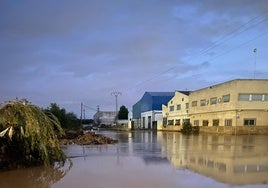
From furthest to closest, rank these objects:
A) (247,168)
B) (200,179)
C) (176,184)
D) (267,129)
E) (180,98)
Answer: (180,98)
(267,129)
(247,168)
(200,179)
(176,184)

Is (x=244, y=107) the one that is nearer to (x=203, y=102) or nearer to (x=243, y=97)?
(x=243, y=97)

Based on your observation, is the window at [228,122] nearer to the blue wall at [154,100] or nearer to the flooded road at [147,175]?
the flooded road at [147,175]

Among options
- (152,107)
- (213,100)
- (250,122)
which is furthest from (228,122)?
(152,107)

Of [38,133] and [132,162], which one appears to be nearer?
[38,133]

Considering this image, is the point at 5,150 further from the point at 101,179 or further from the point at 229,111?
the point at 229,111

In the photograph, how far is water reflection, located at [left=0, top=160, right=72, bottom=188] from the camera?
9.98m

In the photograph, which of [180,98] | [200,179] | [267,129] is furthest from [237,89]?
[200,179]

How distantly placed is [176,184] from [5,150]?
6.32m

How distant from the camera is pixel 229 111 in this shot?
46.4 meters

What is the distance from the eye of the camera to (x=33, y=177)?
436 inches

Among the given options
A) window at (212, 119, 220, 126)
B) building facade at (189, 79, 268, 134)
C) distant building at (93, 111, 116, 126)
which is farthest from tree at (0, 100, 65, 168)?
distant building at (93, 111, 116, 126)

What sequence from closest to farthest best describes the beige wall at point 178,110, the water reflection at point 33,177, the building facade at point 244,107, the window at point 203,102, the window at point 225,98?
the water reflection at point 33,177, the building facade at point 244,107, the window at point 225,98, the window at point 203,102, the beige wall at point 178,110

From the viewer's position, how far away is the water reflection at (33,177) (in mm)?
9984

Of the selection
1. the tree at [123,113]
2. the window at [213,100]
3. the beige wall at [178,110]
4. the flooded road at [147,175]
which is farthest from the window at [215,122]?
the tree at [123,113]
